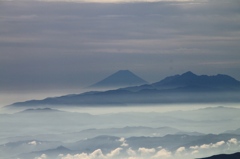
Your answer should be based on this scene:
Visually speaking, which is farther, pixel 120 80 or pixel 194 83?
pixel 194 83

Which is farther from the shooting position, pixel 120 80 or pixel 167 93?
pixel 167 93

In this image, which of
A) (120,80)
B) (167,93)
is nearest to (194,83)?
(167,93)

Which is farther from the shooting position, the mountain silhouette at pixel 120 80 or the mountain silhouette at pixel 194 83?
the mountain silhouette at pixel 194 83

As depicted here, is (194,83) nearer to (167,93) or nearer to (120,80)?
(167,93)

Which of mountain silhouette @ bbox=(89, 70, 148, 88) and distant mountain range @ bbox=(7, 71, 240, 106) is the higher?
mountain silhouette @ bbox=(89, 70, 148, 88)

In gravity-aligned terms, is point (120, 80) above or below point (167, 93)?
above

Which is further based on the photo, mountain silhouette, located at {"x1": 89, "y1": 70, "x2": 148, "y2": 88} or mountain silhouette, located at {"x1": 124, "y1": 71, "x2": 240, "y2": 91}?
mountain silhouette, located at {"x1": 124, "y1": 71, "x2": 240, "y2": 91}

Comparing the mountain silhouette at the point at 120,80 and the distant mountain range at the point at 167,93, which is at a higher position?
the mountain silhouette at the point at 120,80
